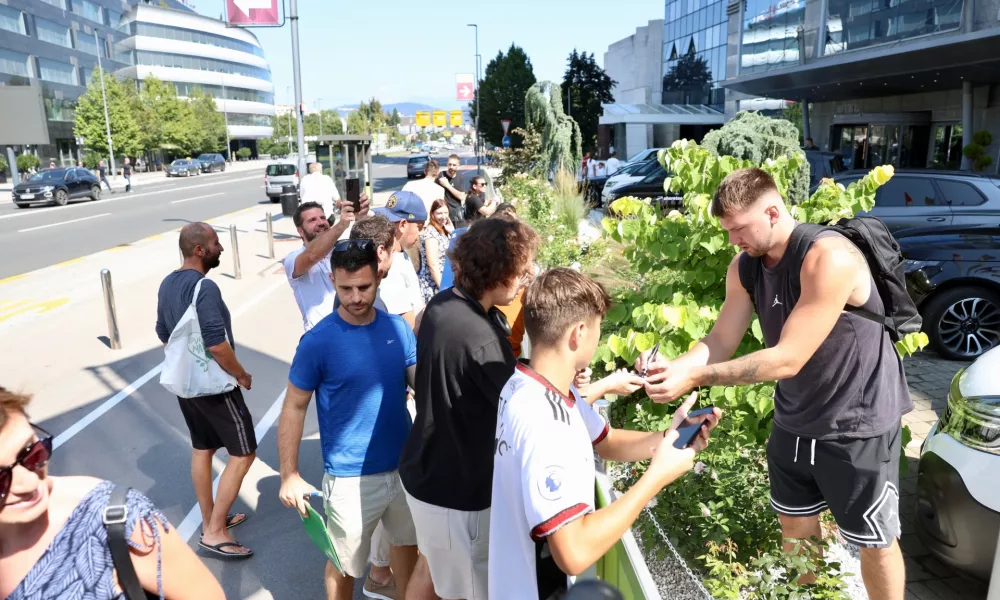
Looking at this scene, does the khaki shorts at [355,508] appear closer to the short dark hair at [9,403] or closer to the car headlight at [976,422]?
the short dark hair at [9,403]

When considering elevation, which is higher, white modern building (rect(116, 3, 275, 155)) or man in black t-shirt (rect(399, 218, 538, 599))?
white modern building (rect(116, 3, 275, 155))

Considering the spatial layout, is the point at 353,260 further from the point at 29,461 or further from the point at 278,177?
the point at 278,177

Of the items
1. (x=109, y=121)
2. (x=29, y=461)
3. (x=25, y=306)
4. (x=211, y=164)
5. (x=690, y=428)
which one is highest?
(x=109, y=121)

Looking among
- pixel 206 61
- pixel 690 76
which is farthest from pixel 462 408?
pixel 206 61

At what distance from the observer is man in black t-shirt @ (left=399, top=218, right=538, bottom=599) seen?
240 cm

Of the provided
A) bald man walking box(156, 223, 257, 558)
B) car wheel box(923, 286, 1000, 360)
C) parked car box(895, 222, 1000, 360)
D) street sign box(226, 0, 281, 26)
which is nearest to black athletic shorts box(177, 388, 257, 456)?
bald man walking box(156, 223, 257, 558)

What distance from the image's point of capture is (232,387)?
3.85 m

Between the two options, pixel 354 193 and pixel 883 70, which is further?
pixel 883 70

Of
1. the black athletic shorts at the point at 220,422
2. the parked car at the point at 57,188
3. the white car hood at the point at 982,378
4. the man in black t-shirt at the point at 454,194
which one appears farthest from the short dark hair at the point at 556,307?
the parked car at the point at 57,188

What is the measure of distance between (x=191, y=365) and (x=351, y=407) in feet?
4.46

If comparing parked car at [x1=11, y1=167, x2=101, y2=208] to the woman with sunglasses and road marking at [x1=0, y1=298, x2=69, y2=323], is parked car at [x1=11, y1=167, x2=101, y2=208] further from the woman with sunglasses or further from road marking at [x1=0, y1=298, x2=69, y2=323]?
Result: the woman with sunglasses

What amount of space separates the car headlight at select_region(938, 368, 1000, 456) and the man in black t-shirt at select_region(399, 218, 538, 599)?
6.92ft

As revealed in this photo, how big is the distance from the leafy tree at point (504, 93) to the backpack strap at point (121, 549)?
4649 centimetres

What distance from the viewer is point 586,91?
4250cm
